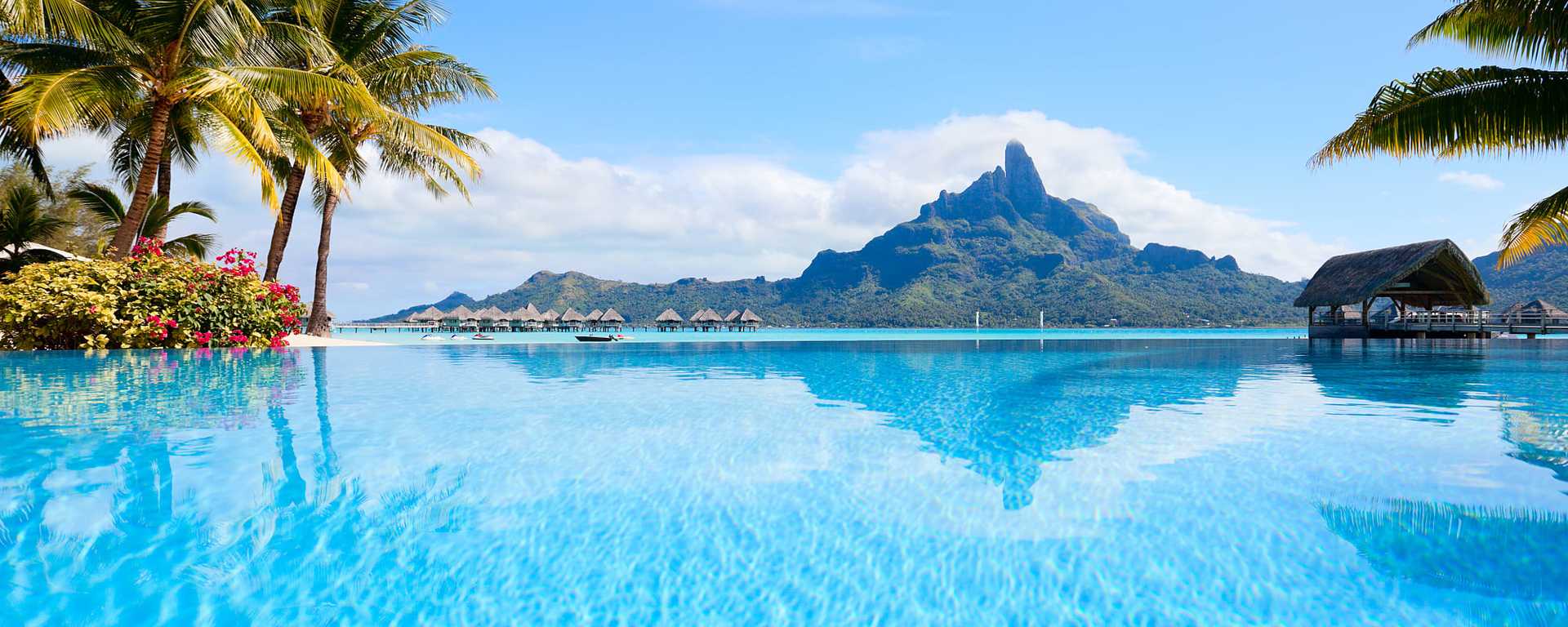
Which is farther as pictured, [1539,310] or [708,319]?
[708,319]

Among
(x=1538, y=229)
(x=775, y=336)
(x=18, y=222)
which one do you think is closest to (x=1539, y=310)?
(x=1538, y=229)

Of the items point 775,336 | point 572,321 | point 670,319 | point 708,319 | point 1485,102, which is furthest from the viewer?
point 670,319

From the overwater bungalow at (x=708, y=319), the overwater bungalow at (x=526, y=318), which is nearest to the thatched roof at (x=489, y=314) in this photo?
the overwater bungalow at (x=526, y=318)

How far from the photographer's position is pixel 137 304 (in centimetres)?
1220

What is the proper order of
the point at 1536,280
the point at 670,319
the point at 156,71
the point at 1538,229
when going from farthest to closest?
the point at 670,319, the point at 1536,280, the point at 156,71, the point at 1538,229

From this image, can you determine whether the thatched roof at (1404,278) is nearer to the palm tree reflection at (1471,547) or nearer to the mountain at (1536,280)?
the palm tree reflection at (1471,547)

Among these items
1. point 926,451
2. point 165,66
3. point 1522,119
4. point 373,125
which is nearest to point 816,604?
point 926,451

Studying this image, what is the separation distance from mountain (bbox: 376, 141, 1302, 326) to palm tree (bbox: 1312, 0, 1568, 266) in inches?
2736

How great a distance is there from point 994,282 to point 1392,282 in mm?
69597

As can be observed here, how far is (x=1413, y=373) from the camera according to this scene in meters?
10.6

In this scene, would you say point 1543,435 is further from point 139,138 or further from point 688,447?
point 139,138

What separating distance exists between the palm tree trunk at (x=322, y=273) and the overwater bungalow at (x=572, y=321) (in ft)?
118

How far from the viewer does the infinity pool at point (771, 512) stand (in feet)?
7.68

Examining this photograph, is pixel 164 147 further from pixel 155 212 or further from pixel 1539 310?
pixel 1539 310
